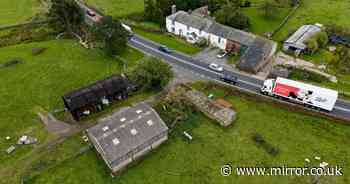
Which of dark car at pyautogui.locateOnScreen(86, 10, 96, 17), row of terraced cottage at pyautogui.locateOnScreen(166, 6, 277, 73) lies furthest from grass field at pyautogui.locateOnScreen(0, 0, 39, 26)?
row of terraced cottage at pyautogui.locateOnScreen(166, 6, 277, 73)

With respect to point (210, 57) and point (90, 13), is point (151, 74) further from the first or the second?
point (90, 13)

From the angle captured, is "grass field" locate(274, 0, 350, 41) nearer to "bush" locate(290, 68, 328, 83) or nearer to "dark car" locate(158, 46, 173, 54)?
"bush" locate(290, 68, 328, 83)

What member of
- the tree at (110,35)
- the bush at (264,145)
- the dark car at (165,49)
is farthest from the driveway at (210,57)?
the bush at (264,145)

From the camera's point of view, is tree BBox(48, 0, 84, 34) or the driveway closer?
the driveway

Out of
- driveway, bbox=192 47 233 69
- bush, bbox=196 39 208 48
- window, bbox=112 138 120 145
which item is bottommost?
window, bbox=112 138 120 145

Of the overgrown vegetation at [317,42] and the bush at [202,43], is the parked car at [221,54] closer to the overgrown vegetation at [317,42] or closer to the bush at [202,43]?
the bush at [202,43]

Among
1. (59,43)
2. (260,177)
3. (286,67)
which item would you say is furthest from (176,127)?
(59,43)

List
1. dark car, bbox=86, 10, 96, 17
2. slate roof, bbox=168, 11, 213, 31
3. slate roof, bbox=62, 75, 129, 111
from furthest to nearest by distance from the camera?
dark car, bbox=86, 10, 96, 17 < slate roof, bbox=168, 11, 213, 31 < slate roof, bbox=62, 75, 129, 111
